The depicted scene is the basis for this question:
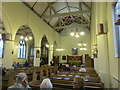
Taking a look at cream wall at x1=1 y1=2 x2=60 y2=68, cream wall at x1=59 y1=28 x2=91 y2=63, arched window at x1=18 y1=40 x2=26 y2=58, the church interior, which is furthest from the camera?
cream wall at x1=59 y1=28 x2=91 y2=63

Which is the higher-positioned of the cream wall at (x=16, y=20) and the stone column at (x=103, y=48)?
the cream wall at (x=16, y=20)

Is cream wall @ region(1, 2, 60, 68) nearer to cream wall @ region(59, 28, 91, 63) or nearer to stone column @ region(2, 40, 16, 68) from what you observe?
stone column @ region(2, 40, 16, 68)

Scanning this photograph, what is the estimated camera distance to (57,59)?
17000mm

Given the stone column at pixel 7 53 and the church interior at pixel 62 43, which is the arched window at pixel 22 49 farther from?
the stone column at pixel 7 53

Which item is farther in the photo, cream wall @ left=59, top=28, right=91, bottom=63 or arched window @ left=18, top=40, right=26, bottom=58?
cream wall @ left=59, top=28, right=91, bottom=63

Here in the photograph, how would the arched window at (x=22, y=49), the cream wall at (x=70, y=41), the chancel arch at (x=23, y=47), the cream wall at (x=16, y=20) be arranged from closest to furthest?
the cream wall at (x=16, y=20)
the chancel arch at (x=23, y=47)
the arched window at (x=22, y=49)
the cream wall at (x=70, y=41)

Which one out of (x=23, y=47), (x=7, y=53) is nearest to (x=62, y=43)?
(x=23, y=47)

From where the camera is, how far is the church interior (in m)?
3.52

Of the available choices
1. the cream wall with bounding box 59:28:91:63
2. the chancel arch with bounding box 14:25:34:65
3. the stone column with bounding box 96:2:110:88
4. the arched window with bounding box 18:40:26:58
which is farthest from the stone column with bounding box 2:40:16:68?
the cream wall with bounding box 59:28:91:63

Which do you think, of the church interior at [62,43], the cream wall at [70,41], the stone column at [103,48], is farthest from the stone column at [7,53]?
the cream wall at [70,41]

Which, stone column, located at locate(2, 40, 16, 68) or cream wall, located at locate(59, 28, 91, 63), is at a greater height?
cream wall, located at locate(59, 28, 91, 63)

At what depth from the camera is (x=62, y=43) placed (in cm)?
1855

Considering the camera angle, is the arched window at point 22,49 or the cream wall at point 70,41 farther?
the cream wall at point 70,41

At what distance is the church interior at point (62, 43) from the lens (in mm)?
3521
